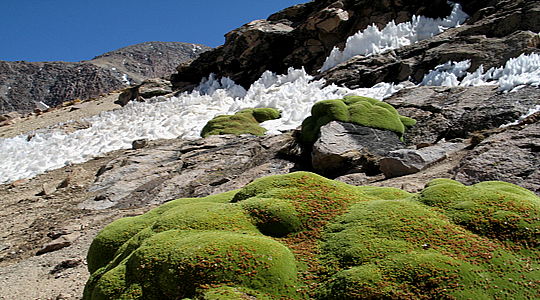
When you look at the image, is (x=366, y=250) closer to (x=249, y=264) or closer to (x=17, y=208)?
(x=249, y=264)

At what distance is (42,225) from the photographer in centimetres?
1102

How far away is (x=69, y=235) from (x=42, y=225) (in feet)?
7.18

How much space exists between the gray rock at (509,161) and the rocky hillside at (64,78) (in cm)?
8858

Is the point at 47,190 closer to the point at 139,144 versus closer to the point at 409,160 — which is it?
the point at 139,144

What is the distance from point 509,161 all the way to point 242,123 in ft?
41.1

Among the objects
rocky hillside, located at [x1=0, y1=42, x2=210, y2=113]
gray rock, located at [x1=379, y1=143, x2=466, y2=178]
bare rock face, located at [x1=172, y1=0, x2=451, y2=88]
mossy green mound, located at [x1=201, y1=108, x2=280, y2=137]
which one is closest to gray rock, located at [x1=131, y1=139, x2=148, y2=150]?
mossy green mound, located at [x1=201, y1=108, x2=280, y2=137]

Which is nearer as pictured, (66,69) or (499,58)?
(499,58)

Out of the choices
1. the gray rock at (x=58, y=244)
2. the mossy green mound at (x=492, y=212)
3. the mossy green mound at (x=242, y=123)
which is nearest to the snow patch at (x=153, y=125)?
the mossy green mound at (x=242, y=123)

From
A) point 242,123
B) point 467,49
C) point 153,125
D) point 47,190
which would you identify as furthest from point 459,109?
point 153,125

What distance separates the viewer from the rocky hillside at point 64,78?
82.6 meters

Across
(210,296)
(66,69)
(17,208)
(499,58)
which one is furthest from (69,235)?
(66,69)

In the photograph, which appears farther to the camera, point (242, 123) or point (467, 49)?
point (467, 49)

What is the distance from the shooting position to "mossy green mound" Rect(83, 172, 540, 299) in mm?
3168

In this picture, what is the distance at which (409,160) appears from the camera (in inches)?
385
